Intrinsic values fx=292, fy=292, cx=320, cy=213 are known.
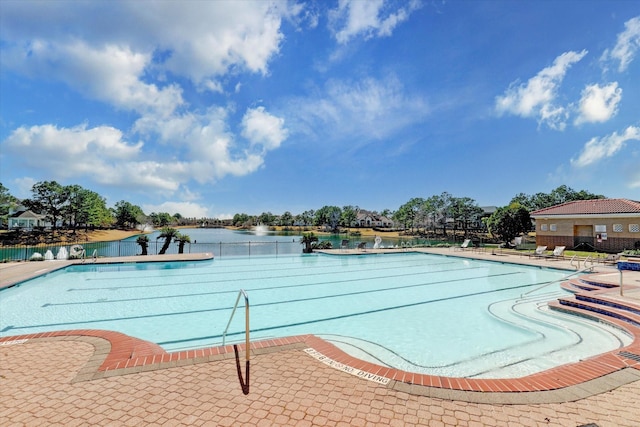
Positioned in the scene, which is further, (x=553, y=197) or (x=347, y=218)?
(x=347, y=218)

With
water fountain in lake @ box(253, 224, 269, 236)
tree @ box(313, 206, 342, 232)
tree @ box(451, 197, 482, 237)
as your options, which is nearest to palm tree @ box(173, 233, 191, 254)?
tree @ box(451, 197, 482, 237)

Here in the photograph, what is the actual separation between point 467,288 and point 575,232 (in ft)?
61.6

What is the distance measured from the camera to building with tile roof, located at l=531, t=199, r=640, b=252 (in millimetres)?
20172

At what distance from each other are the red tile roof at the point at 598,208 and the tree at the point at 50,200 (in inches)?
2260

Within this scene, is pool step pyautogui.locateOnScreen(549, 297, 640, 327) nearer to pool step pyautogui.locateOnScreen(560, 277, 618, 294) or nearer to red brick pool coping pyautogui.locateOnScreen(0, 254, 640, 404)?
red brick pool coping pyautogui.locateOnScreen(0, 254, 640, 404)

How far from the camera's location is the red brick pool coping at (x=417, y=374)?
10.1ft

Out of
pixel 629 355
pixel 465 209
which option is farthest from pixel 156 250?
pixel 465 209

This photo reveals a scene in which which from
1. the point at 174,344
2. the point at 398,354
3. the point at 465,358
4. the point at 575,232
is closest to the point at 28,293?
the point at 174,344

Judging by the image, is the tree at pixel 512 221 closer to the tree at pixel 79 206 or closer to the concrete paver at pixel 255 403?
the concrete paver at pixel 255 403

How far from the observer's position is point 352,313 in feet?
26.5

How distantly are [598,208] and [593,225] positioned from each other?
156 cm

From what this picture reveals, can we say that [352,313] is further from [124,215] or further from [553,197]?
[124,215]

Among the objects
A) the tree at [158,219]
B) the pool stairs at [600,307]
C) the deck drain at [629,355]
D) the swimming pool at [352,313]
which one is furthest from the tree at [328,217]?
the deck drain at [629,355]

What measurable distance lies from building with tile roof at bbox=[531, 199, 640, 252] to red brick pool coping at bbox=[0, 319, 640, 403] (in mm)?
22476
